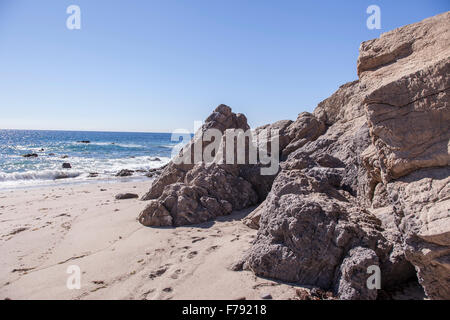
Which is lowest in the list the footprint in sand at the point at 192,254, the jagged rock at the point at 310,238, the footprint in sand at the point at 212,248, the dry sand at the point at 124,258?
the dry sand at the point at 124,258

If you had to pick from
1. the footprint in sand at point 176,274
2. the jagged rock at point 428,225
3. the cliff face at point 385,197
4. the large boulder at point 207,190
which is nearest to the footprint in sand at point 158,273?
the footprint in sand at point 176,274

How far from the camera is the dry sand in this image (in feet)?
11.9

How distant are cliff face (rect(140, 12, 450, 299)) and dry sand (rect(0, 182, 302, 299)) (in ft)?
2.09

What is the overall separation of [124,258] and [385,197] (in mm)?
4341

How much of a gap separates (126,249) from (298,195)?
133 inches

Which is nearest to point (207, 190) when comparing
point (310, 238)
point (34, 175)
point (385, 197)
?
point (310, 238)

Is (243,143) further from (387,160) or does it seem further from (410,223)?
(410,223)

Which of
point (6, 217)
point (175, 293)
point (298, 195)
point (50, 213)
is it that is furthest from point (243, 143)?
point (6, 217)

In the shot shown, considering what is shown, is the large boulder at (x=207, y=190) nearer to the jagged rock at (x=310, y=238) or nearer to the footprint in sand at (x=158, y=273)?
the footprint in sand at (x=158, y=273)

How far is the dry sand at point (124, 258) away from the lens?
3613 millimetres

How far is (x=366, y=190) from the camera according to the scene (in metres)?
4.22

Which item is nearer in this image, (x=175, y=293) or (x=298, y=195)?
(x=175, y=293)

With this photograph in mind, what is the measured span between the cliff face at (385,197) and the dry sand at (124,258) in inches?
25.1
